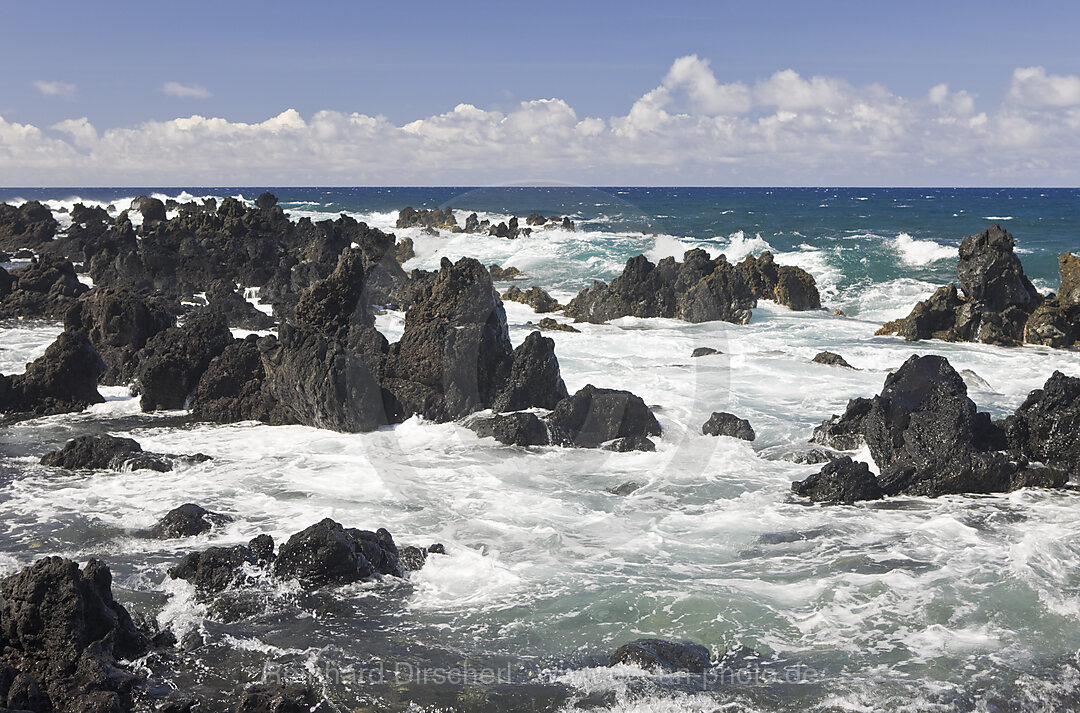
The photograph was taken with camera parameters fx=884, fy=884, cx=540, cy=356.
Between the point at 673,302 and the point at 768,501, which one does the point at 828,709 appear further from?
the point at 673,302

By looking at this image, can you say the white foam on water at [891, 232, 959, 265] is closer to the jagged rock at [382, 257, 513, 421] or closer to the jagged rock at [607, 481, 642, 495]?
the jagged rock at [382, 257, 513, 421]

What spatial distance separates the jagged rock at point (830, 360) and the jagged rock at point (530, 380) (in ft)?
27.0

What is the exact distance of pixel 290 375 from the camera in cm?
1448

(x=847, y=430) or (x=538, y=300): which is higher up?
(x=538, y=300)

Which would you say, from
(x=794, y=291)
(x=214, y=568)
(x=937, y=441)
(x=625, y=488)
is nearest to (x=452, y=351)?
(x=625, y=488)

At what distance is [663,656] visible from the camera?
707 centimetres

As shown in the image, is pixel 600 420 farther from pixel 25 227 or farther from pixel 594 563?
pixel 25 227

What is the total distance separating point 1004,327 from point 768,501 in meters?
14.9

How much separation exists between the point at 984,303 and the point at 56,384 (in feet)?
72.3

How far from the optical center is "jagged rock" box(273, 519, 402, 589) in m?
8.45

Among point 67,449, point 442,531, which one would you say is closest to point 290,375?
point 67,449

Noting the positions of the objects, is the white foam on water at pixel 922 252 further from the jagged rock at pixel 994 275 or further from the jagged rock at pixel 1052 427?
the jagged rock at pixel 1052 427

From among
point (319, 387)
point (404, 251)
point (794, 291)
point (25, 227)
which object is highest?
point (25, 227)

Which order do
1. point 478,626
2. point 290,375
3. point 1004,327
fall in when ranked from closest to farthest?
point 478,626 → point 290,375 → point 1004,327
